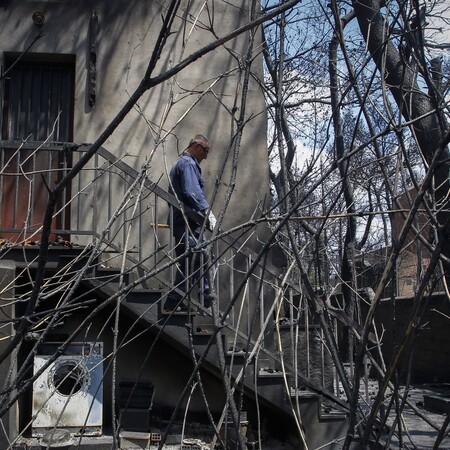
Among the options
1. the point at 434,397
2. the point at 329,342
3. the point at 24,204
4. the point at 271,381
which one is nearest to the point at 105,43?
the point at 24,204

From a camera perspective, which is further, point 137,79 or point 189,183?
point 137,79

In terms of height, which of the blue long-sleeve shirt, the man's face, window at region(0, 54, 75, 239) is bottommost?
the blue long-sleeve shirt

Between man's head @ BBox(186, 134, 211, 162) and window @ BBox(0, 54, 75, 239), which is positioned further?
window @ BBox(0, 54, 75, 239)

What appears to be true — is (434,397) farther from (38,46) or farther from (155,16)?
(38,46)

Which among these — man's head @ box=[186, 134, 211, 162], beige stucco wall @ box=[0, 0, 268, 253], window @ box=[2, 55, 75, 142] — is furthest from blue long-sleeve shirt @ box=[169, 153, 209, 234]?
window @ box=[2, 55, 75, 142]

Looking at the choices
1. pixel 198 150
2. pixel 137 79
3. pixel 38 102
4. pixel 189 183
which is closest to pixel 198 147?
pixel 198 150

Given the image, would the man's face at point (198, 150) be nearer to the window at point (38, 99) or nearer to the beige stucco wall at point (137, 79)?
the beige stucco wall at point (137, 79)

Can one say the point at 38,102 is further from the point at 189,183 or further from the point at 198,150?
the point at 189,183

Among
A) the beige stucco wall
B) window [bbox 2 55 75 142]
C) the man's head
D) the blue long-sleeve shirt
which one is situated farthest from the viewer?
window [bbox 2 55 75 142]

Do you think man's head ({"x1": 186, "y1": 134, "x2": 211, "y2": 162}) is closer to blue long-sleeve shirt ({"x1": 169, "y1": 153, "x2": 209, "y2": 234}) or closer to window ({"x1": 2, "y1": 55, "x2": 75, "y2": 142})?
blue long-sleeve shirt ({"x1": 169, "y1": 153, "x2": 209, "y2": 234})

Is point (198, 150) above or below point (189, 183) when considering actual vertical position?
above

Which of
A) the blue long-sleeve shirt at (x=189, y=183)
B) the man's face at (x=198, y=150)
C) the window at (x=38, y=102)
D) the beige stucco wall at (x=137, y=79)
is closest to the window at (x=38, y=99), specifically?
the window at (x=38, y=102)

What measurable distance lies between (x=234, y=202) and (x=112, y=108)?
72.0 inches

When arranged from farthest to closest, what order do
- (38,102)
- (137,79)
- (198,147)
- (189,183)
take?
(38,102), (137,79), (198,147), (189,183)
